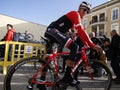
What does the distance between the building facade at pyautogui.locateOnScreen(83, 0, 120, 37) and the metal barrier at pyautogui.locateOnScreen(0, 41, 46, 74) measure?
37.9 m

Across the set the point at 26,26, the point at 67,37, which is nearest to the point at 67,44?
the point at 67,37

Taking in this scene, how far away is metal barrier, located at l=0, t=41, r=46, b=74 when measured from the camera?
9648mm

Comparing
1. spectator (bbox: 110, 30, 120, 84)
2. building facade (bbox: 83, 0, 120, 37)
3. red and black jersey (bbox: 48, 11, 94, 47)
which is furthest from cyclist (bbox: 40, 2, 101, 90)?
building facade (bbox: 83, 0, 120, 37)

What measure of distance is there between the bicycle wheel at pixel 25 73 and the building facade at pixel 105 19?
43.1 m

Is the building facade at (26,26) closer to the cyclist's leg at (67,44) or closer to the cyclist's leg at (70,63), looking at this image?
the cyclist's leg at (67,44)

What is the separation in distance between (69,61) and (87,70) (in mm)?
574

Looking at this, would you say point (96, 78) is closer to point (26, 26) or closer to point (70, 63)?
point (70, 63)

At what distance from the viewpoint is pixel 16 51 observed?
10156mm

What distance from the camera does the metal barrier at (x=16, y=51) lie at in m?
9.65

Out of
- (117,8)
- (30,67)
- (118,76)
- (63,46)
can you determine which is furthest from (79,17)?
(117,8)

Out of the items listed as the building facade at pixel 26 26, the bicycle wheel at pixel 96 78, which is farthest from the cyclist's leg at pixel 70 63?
the building facade at pixel 26 26

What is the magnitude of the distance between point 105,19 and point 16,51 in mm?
42806

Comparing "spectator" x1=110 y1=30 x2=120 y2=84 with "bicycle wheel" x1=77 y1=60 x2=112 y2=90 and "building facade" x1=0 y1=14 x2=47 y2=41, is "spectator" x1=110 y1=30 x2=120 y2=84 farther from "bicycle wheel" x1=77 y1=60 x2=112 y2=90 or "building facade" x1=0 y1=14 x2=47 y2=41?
"building facade" x1=0 y1=14 x2=47 y2=41

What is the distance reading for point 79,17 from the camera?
15.2 feet
